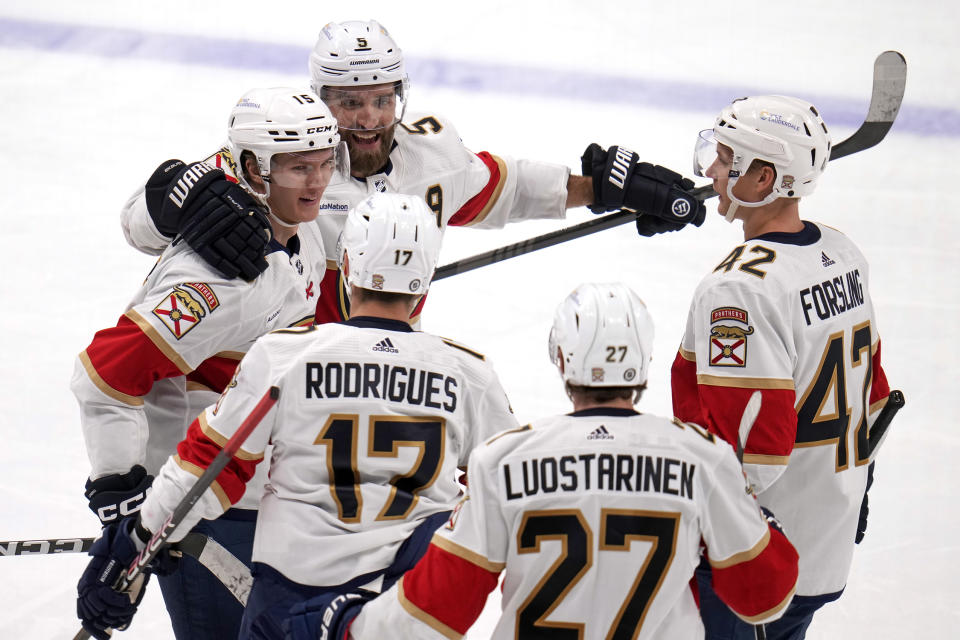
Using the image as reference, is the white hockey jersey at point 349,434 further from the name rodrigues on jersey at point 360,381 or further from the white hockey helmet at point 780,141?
the white hockey helmet at point 780,141

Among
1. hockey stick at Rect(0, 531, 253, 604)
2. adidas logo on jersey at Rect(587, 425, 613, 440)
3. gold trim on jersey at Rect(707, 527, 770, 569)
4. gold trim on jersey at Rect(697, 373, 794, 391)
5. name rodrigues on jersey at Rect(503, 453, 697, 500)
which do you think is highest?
adidas logo on jersey at Rect(587, 425, 613, 440)

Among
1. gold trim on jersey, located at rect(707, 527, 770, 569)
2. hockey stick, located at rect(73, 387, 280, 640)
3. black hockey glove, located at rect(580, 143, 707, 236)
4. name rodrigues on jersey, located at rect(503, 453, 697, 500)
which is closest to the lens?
name rodrigues on jersey, located at rect(503, 453, 697, 500)

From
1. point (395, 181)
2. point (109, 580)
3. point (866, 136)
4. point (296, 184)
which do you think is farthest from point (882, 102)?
point (109, 580)

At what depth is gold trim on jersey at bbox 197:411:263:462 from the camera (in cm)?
212

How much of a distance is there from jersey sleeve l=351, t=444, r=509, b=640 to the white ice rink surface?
4.84 feet

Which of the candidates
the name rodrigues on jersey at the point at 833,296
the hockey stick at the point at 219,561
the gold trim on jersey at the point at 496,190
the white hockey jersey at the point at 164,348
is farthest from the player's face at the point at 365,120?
the name rodrigues on jersey at the point at 833,296

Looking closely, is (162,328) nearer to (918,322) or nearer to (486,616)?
(486,616)

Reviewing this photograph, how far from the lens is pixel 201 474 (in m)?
2.15

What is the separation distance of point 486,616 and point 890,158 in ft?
14.5

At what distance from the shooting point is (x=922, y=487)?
3.96 m

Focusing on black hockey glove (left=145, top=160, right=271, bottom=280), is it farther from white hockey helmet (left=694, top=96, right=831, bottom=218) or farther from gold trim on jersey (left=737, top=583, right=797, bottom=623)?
gold trim on jersey (left=737, top=583, right=797, bottom=623)

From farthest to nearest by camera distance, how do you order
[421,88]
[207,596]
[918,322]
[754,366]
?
[421,88] → [918,322] → [207,596] → [754,366]

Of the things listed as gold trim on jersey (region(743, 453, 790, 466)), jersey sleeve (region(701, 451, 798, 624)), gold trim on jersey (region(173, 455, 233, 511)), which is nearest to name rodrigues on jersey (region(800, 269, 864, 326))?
gold trim on jersey (region(743, 453, 790, 466))

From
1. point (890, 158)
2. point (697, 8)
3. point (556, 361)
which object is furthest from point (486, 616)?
point (697, 8)
